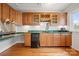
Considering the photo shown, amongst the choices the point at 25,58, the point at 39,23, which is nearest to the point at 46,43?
the point at 39,23

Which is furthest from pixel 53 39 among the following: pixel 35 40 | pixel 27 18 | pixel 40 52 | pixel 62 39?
pixel 27 18

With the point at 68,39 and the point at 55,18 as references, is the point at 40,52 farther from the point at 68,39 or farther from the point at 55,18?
the point at 55,18

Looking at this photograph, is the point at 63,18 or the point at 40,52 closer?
the point at 40,52

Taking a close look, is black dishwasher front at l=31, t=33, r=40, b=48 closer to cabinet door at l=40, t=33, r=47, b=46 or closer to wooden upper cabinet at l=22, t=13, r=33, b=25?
cabinet door at l=40, t=33, r=47, b=46

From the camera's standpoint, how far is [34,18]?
7.03 metres

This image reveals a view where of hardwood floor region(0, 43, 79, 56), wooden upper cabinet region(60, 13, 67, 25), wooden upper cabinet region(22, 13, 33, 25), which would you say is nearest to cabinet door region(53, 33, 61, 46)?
hardwood floor region(0, 43, 79, 56)

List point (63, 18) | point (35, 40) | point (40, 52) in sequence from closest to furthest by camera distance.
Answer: point (40, 52), point (35, 40), point (63, 18)

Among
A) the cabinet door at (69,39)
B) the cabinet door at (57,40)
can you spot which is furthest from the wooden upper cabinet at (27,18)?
the cabinet door at (69,39)

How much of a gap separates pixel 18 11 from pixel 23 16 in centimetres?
41

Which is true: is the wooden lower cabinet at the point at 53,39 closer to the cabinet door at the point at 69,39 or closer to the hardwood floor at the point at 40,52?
the cabinet door at the point at 69,39

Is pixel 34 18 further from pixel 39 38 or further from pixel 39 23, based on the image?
pixel 39 38

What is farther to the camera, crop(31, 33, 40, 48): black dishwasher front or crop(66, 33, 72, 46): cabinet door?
crop(66, 33, 72, 46): cabinet door

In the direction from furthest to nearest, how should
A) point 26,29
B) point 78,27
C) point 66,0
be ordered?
point 26,29
point 78,27
point 66,0

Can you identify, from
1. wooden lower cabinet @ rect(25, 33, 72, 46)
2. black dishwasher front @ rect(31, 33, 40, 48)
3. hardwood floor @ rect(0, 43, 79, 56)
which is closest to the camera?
hardwood floor @ rect(0, 43, 79, 56)
